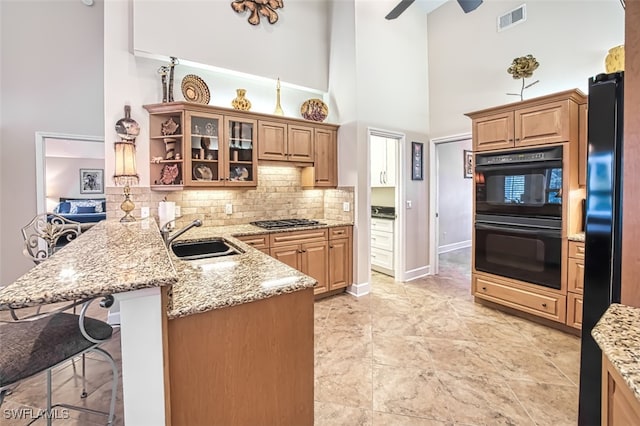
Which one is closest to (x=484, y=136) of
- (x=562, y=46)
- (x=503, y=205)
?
(x=503, y=205)

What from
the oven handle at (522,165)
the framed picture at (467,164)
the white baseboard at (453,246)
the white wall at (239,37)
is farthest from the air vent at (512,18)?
the white baseboard at (453,246)

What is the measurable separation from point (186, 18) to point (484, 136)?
3424 millimetres

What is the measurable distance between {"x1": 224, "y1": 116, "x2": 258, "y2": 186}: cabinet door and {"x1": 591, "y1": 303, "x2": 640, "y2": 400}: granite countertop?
3167mm

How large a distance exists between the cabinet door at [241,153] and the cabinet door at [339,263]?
1282 millimetres

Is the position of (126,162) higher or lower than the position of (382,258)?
higher

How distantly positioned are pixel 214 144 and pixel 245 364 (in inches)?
106

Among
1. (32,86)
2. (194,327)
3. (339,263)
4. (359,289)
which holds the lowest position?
(359,289)

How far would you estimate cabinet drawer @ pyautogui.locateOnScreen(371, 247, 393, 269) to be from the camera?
4765mm

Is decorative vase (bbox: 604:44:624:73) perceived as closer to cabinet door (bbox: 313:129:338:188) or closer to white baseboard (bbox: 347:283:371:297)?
cabinet door (bbox: 313:129:338:188)

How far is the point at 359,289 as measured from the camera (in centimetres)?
398

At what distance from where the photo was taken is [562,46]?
3279 mm

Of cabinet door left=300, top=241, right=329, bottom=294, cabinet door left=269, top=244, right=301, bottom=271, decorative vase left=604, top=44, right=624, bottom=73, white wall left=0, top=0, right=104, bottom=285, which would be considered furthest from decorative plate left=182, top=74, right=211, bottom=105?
decorative vase left=604, top=44, right=624, bottom=73

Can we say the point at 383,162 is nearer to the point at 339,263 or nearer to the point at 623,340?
the point at 339,263

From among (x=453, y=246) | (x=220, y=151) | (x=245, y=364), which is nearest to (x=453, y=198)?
(x=453, y=246)
